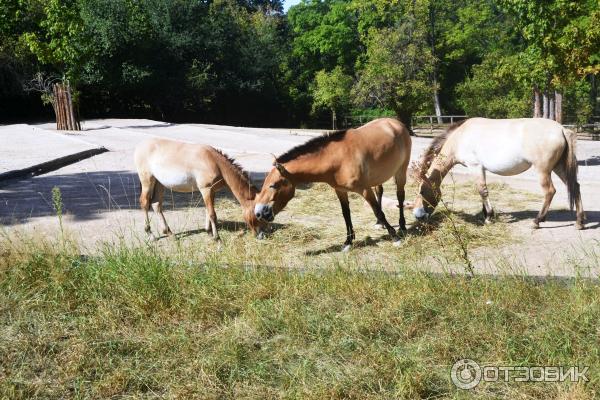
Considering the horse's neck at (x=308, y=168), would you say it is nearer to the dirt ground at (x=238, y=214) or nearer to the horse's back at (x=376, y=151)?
the horse's back at (x=376, y=151)

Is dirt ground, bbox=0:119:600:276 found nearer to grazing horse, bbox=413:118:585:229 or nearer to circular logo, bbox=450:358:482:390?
grazing horse, bbox=413:118:585:229

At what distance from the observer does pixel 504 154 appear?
22.1 feet

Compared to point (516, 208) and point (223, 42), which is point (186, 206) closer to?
point (516, 208)

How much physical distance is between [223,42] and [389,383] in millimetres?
37817

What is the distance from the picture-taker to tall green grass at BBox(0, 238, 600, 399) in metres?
3.03

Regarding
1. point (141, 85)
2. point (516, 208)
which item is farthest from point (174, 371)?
point (141, 85)

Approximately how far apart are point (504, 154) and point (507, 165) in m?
0.14

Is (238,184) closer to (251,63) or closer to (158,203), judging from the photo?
(158,203)

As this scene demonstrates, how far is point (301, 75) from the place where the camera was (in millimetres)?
47156

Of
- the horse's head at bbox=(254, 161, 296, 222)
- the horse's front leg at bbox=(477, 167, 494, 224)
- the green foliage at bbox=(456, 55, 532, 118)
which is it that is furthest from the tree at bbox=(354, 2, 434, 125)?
the horse's head at bbox=(254, 161, 296, 222)

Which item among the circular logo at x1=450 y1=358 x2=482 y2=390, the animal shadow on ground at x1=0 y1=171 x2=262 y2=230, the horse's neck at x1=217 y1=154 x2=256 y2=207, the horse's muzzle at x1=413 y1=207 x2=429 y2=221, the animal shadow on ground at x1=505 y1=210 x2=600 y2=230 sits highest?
the horse's neck at x1=217 y1=154 x2=256 y2=207

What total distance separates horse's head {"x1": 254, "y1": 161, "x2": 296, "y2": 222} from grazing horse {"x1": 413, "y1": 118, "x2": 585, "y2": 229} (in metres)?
1.56

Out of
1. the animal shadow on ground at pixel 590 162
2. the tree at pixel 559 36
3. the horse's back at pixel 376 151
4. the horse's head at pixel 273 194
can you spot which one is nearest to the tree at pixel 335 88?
the animal shadow on ground at pixel 590 162

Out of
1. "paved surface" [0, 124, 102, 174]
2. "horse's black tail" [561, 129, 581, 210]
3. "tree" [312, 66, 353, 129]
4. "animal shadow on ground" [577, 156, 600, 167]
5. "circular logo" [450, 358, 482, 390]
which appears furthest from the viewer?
"tree" [312, 66, 353, 129]
